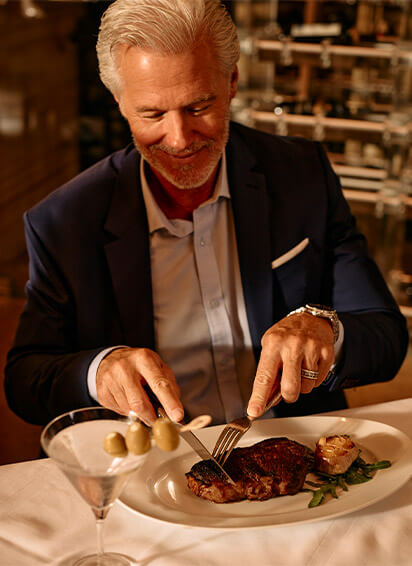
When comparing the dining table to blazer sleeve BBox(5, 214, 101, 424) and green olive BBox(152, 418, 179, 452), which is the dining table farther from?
blazer sleeve BBox(5, 214, 101, 424)

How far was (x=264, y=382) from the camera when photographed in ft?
3.95

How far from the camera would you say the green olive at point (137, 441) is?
0.88 metres

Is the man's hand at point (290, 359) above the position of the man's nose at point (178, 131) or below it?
below

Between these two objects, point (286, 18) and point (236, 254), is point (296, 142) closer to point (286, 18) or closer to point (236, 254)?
point (236, 254)

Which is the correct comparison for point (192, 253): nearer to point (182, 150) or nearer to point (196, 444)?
point (182, 150)

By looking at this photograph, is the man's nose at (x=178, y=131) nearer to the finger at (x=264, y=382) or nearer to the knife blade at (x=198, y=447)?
the finger at (x=264, y=382)

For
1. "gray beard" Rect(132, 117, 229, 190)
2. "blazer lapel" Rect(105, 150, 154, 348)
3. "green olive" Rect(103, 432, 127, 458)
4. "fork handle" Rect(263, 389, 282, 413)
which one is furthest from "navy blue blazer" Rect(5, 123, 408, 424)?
"green olive" Rect(103, 432, 127, 458)

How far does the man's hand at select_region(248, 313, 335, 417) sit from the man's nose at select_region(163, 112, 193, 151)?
43 centimetres

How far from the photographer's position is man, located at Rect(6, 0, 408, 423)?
4.64ft

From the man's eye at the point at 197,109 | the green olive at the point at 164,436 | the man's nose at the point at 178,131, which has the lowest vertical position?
the green olive at the point at 164,436

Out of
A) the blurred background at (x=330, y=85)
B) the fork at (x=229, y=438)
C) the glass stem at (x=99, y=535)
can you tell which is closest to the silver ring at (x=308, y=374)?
the fork at (x=229, y=438)

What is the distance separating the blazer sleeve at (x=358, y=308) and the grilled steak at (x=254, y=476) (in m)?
0.47

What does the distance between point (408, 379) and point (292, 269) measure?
1.60 feet

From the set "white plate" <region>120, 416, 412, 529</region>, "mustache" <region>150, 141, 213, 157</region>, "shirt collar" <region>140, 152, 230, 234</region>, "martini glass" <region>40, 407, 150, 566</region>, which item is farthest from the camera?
"shirt collar" <region>140, 152, 230, 234</region>
